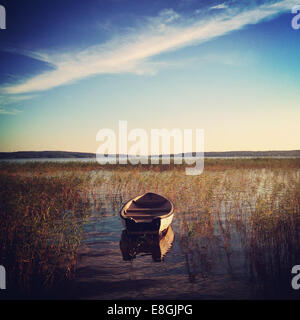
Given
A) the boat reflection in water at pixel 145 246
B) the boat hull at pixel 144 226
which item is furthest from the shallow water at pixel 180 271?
the boat hull at pixel 144 226

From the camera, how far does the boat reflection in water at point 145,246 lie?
260 inches

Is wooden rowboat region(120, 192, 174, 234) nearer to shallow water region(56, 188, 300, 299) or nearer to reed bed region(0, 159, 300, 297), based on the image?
shallow water region(56, 188, 300, 299)

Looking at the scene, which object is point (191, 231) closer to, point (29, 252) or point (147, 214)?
point (147, 214)

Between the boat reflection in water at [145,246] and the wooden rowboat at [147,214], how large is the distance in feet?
0.72

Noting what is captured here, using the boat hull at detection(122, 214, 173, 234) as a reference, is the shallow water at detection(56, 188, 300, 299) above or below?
below

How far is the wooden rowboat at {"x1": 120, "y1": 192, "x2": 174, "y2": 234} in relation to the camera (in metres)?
7.03

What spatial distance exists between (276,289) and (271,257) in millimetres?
1156

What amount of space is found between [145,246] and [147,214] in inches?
68.5

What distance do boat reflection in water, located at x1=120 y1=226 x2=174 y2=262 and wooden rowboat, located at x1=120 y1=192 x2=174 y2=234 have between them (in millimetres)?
219

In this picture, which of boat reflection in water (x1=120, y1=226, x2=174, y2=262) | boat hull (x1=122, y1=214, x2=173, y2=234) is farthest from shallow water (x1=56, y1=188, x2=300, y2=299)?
boat hull (x1=122, y1=214, x2=173, y2=234)
